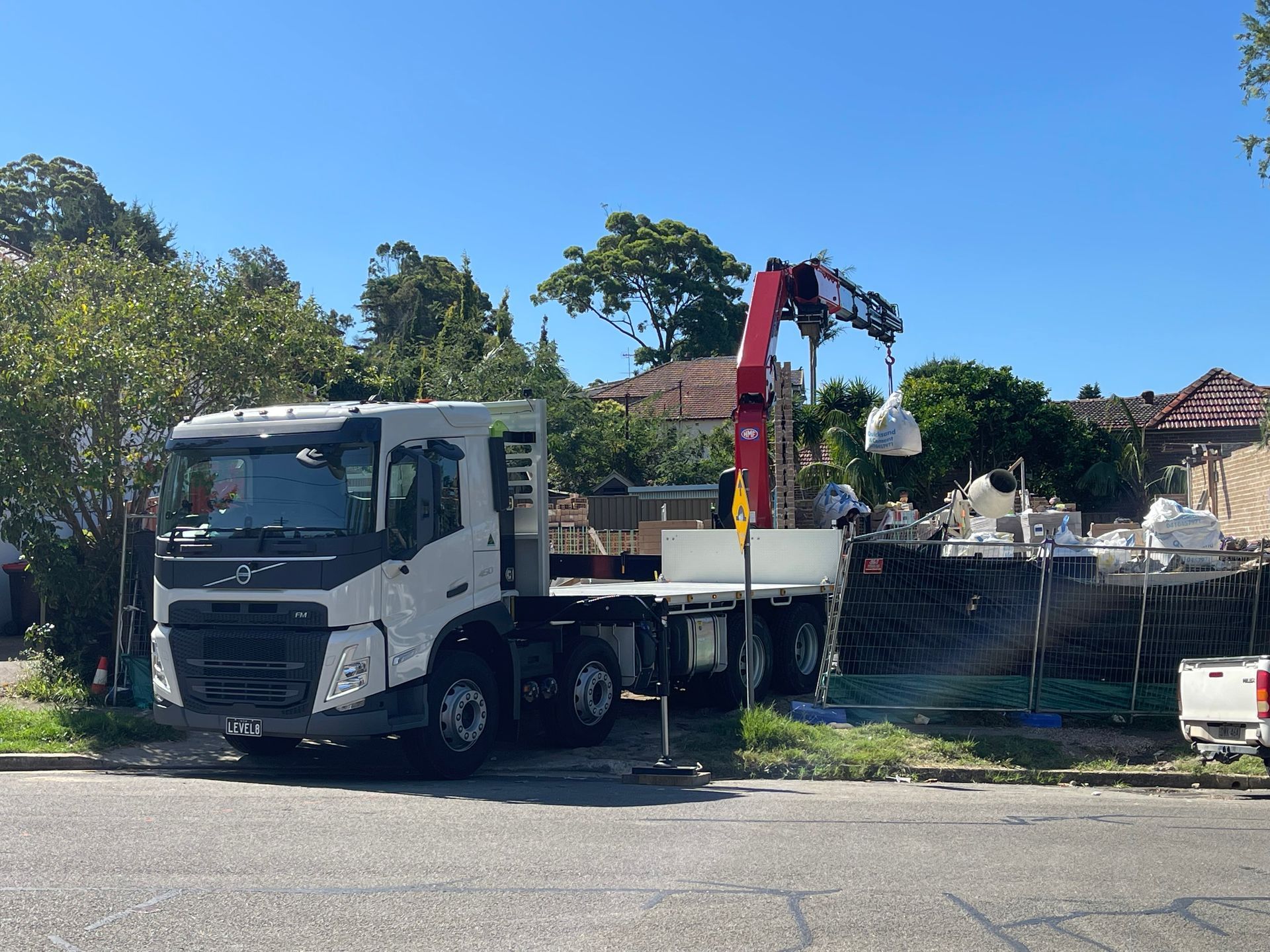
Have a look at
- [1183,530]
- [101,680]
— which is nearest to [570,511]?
[101,680]

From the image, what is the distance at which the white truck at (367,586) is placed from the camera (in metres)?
10.1

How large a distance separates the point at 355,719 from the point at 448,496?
2047 millimetres

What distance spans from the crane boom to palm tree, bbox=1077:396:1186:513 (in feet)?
70.6

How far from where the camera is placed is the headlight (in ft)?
32.9

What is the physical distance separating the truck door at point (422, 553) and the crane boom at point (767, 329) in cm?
573

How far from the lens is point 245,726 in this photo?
10289 mm

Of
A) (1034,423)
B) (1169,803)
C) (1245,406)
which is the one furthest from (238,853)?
(1245,406)

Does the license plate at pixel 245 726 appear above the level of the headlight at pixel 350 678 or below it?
below

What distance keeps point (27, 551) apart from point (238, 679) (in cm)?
577

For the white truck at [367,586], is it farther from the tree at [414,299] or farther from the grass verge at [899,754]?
the tree at [414,299]

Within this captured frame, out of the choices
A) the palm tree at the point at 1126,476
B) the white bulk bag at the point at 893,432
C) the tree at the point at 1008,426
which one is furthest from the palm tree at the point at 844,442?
the white bulk bag at the point at 893,432

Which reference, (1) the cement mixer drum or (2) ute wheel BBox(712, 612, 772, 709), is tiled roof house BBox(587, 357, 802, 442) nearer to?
(1) the cement mixer drum

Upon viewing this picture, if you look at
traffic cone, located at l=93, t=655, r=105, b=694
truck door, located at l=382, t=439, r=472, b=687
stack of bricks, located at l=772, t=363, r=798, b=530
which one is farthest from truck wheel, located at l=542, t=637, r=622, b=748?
traffic cone, located at l=93, t=655, r=105, b=694

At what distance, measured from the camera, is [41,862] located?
280 inches
